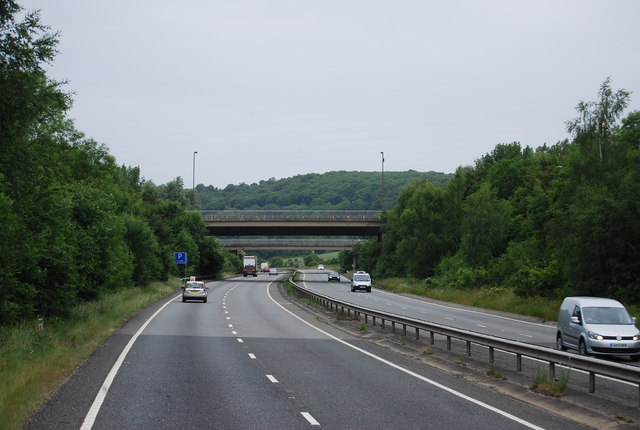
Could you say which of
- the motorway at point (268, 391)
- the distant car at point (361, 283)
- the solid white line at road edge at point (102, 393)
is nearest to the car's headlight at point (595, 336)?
the motorway at point (268, 391)

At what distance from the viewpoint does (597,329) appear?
21.4 metres

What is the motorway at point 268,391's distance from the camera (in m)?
11.4

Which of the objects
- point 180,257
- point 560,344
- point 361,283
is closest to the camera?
point 560,344

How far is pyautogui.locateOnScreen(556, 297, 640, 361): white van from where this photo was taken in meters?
20.8

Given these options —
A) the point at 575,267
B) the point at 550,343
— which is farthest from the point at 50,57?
the point at 575,267

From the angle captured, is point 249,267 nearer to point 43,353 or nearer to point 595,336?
point 43,353

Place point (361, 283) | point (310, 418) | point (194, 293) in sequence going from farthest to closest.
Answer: point (361, 283)
point (194, 293)
point (310, 418)

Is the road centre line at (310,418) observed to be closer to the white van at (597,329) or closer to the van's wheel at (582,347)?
the white van at (597,329)

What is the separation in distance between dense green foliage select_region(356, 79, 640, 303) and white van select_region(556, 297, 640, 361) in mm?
15614

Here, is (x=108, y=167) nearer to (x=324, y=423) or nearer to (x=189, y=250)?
(x=189, y=250)

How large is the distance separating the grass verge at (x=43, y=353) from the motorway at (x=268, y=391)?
38 centimetres

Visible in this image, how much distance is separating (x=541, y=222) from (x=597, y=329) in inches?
2001

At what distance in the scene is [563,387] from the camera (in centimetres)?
1385

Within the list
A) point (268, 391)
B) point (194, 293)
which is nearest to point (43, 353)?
point (268, 391)
